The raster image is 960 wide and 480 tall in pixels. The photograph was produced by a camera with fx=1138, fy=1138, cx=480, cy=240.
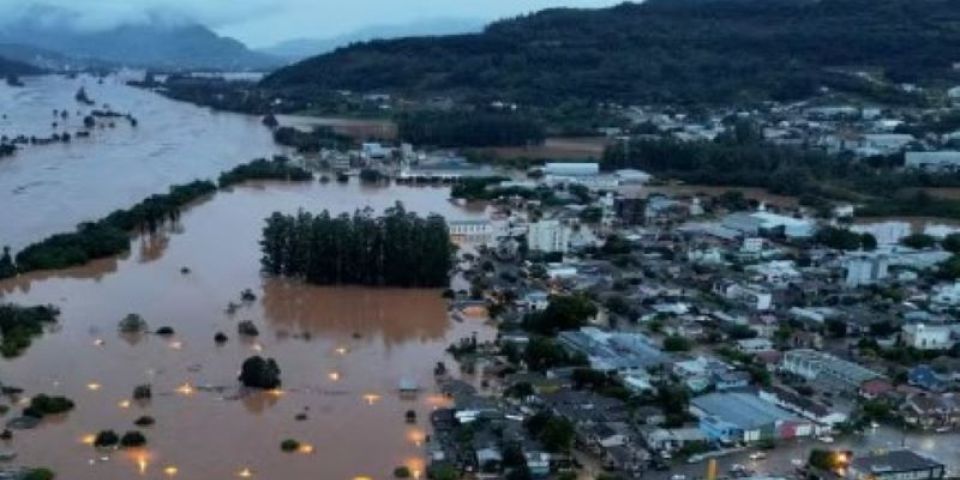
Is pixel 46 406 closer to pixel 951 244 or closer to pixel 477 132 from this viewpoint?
pixel 951 244

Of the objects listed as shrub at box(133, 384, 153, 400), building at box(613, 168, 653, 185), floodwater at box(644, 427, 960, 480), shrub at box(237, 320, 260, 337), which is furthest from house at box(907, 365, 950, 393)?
building at box(613, 168, 653, 185)

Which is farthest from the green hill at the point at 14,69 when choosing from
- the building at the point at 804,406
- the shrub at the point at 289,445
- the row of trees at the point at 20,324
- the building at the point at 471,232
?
the building at the point at 804,406

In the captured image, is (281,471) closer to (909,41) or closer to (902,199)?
(902,199)

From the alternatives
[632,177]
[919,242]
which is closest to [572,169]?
[632,177]

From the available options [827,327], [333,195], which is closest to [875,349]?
[827,327]

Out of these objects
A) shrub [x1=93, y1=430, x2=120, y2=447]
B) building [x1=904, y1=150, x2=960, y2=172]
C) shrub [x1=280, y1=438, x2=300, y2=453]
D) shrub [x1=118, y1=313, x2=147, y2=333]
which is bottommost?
shrub [x1=280, y1=438, x2=300, y2=453]

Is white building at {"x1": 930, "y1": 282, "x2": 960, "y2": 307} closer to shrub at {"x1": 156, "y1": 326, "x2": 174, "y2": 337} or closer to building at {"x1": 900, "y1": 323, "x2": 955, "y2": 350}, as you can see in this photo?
building at {"x1": 900, "y1": 323, "x2": 955, "y2": 350}

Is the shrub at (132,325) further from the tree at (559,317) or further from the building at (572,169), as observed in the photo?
the building at (572,169)
